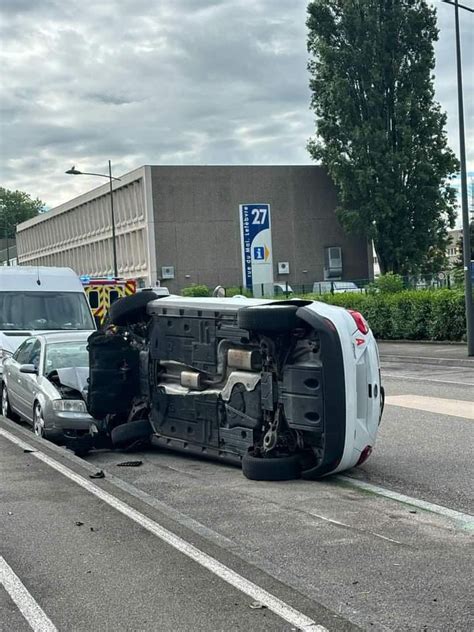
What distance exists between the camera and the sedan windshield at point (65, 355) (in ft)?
40.3

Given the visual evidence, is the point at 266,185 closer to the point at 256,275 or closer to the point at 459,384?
the point at 256,275

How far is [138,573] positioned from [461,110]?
1949 cm

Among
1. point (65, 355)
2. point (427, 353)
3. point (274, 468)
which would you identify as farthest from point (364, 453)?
point (427, 353)

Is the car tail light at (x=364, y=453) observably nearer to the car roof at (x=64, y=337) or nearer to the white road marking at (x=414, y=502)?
the white road marking at (x=414, y=502)

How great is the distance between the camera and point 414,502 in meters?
7.65

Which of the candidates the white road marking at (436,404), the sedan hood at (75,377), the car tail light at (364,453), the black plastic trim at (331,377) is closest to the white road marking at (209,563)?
the black plastic trim at (331,377)

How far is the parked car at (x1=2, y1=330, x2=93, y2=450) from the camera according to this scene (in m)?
11.1

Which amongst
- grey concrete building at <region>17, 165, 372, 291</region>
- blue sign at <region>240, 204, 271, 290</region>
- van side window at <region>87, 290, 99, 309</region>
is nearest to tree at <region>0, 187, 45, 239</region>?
grey concrete building at <region>17, 165, 372, 291</region>

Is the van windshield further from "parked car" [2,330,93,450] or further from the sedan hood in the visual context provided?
the sedan hood

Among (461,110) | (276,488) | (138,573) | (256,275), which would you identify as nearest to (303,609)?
(138,573)

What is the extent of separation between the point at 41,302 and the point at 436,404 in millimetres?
8406

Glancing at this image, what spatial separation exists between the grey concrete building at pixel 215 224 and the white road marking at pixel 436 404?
140 ft

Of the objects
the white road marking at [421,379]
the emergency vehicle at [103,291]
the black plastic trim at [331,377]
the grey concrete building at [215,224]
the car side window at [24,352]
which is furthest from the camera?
the grey concrete building at [215,224]

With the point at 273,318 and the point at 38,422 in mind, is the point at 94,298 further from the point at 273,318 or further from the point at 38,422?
the point at 273,318
